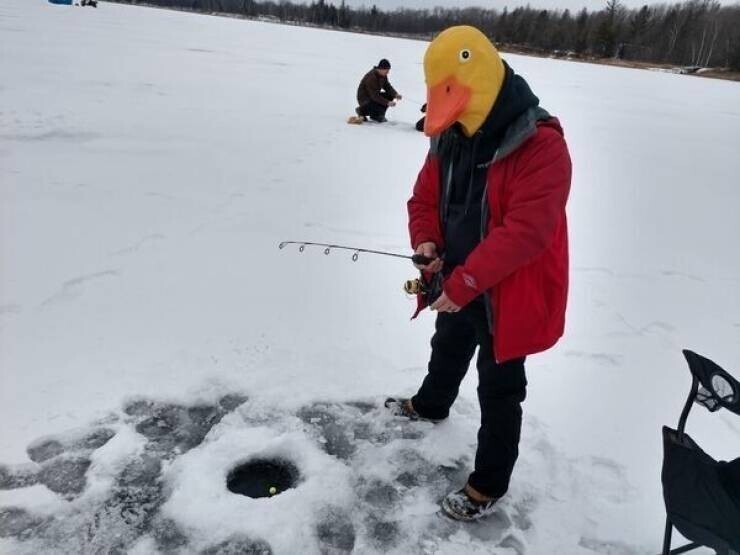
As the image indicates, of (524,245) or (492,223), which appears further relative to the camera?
(492,223)

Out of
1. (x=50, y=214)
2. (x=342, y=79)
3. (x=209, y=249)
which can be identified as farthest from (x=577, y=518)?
(x=342, y=79)

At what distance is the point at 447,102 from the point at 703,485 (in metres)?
1.38

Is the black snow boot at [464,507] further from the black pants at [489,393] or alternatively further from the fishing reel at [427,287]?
the fishing reel at [427,287]

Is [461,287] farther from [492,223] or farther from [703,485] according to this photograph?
[703,485]

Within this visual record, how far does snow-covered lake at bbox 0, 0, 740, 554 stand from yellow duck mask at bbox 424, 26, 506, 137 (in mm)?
1473

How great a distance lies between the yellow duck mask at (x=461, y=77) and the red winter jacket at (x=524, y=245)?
13 cm

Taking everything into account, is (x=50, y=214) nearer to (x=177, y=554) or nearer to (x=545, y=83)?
(x=177, y=554)

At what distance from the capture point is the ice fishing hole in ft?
6.93

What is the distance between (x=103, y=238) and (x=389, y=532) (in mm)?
3029

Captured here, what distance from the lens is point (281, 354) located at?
2867 millimetres

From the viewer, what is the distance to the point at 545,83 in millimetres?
17797

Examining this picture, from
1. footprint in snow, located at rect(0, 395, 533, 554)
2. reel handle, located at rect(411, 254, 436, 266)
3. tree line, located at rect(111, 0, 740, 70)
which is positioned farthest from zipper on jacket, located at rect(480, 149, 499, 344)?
tree line, located at rect(111, 0, 740, 70)

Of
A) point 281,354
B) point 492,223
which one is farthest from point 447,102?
point 281,354

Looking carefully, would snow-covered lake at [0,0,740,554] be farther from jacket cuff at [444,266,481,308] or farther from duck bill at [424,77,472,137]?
duck bill at [424,77,472,137]
